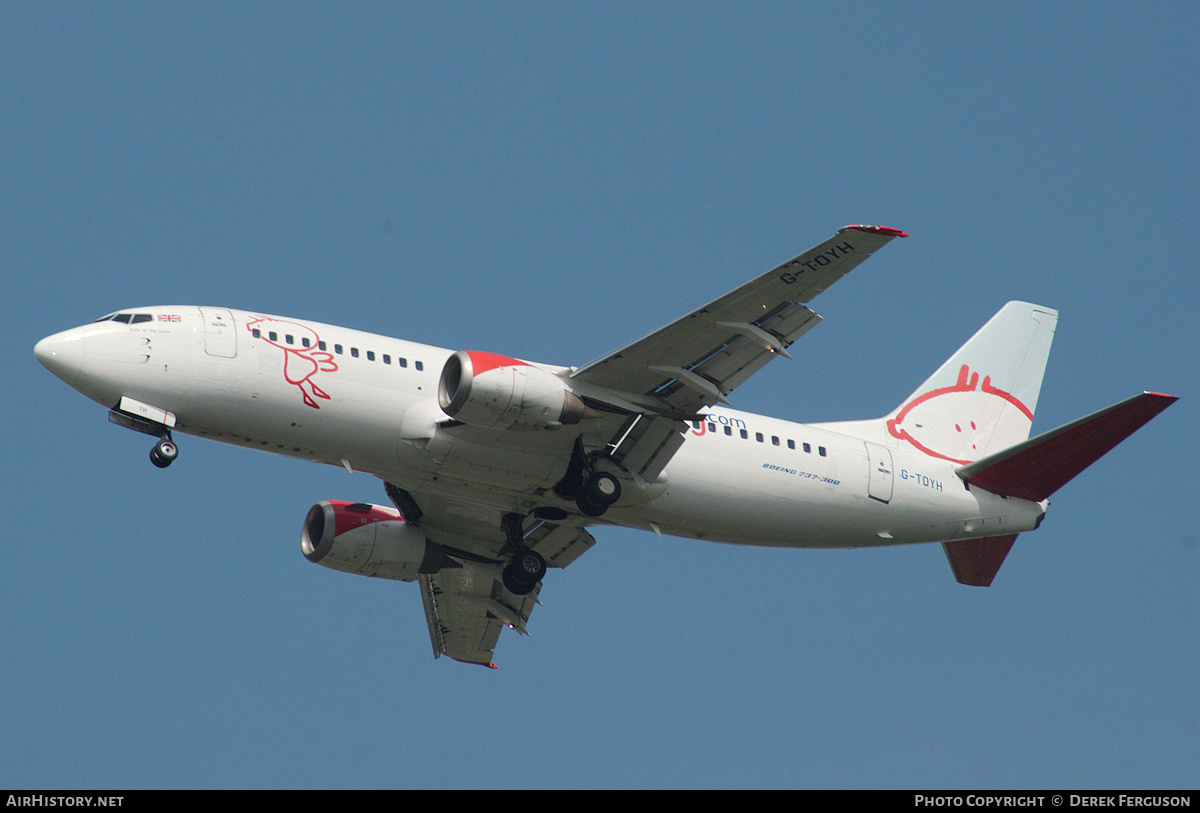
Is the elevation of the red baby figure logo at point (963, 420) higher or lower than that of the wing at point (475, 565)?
higher

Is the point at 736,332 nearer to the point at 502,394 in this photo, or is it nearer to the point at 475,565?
the point at 502,394

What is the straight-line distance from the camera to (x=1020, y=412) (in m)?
36.8

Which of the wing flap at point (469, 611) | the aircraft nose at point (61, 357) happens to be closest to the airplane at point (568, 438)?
the aircraft nose at point (61, 357)

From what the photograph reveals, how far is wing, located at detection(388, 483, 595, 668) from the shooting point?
33.2 m

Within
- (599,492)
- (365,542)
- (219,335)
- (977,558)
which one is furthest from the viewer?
(977,558)

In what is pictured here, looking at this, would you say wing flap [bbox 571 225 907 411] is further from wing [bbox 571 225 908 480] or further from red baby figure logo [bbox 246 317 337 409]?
red baby figure logo [bbox 246 317 337 409]

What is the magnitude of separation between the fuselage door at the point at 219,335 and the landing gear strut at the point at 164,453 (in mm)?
2109

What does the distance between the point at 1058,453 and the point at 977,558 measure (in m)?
4.26

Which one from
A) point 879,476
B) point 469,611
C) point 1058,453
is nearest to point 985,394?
point 1058,453

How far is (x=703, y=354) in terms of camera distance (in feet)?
90.3

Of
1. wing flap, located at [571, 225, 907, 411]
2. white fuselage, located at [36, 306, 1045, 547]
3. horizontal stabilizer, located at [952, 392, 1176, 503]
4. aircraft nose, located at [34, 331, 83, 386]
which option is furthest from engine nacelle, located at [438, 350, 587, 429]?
horizontal stabilizer, located at [952, 392, 1176, 503]

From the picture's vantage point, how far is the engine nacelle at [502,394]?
86.7 feet

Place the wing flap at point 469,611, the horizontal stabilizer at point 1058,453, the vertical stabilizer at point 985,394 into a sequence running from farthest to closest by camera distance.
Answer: the wing flap at point 469,611
the vertical stabilizer at point 985,394
the horizontal stabilizer at point 1058,453

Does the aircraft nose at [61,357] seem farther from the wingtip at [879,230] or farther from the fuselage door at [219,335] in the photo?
the wingtip at [879,230]
